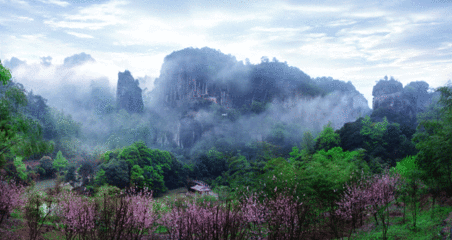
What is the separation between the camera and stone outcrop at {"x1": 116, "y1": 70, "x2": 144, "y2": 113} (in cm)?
8900

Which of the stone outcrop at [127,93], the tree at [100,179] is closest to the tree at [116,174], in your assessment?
the tree at [100,179]

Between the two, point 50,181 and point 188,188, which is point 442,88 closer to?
point 188,188

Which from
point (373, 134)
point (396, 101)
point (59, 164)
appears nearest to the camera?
point (373, 134)

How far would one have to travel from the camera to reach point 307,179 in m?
13.2

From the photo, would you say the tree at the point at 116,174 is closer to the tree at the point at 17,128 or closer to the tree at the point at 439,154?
the tree at the point at 17,128

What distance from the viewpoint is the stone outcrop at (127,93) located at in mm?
89000

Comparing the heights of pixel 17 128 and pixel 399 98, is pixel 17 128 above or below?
below

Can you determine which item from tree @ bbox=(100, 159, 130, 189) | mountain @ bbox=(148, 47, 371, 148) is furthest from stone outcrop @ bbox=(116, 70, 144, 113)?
tree @ bbox=(100, 159, 130, 189)

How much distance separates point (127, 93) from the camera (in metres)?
89.2

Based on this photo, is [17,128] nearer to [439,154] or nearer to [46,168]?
[439,154]

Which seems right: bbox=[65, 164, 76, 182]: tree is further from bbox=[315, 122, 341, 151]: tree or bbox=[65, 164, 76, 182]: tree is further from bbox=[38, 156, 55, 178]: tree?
bbox=[315, 122, 341, 151]: tree

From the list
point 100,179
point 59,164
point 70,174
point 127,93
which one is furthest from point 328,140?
point 127,93

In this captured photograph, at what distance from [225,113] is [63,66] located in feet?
321

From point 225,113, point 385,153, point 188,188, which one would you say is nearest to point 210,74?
point 225,113
